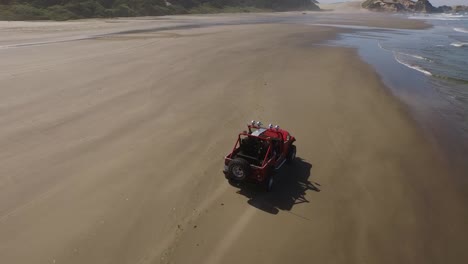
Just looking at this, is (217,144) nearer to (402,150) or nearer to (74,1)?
(402,150)

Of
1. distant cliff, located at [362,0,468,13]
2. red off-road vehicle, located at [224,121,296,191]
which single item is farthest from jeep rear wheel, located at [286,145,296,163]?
distant cliff, located at [362,0,468,13]

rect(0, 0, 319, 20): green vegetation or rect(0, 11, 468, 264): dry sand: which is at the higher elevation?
rect(0, 0, 319, 20): green vegetation

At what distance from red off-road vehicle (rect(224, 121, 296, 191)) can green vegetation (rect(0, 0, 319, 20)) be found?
5194 centimetres

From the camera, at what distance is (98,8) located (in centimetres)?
5956

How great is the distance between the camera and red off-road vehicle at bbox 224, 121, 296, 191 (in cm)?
827

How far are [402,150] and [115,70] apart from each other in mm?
13824

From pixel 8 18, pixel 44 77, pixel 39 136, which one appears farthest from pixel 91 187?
pixel 8 18

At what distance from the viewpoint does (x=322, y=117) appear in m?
12.9

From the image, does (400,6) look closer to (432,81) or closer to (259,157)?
(432,81)

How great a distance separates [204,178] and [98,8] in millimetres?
59275

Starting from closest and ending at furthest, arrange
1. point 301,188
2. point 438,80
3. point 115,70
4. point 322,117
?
1. point 301,188
2. point 322,117
3. point 115,70
4. point 438,80

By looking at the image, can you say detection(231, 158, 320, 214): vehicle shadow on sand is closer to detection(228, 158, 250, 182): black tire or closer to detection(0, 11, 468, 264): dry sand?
detection(0, 11, 468, 264): dry sand

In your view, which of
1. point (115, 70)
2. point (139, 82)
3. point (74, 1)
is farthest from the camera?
point (74, 1)

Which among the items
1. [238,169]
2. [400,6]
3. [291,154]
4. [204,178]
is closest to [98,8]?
[291,154]
